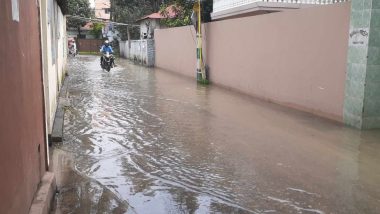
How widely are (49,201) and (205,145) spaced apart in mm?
3281

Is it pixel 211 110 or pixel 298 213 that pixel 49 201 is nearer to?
pixel 298 213

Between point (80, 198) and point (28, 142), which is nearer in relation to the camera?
point (28, 142)

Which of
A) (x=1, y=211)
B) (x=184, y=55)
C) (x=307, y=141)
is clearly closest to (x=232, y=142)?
(x=307, y=141)

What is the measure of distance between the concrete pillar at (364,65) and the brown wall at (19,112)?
5766 mm

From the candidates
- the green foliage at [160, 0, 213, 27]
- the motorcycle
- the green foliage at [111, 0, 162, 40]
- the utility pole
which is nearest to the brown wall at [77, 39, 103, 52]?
the green foliage at [111, 0, 162, 40]

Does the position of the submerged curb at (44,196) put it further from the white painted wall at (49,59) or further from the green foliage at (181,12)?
the green foliage at (181,12)

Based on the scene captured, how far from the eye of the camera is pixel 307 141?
297 inches

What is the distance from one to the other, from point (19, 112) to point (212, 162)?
10.7ft

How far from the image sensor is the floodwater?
4.78 metres

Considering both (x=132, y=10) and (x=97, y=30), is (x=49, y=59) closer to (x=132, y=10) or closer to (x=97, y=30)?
(x=132, y=10)

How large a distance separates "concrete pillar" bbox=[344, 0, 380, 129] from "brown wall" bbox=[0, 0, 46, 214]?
577cm

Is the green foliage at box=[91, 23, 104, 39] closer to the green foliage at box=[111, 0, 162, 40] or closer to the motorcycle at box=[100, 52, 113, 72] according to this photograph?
the green foliage at box=[111, 0, 162, 40]

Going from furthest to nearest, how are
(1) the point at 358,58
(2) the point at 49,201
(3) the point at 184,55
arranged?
(3) the point at 184,55, (1) the point at 358,58, (2) the point at 49,201

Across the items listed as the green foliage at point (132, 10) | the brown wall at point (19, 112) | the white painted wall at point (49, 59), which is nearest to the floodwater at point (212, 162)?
the white painted wall at point (49, 59)
